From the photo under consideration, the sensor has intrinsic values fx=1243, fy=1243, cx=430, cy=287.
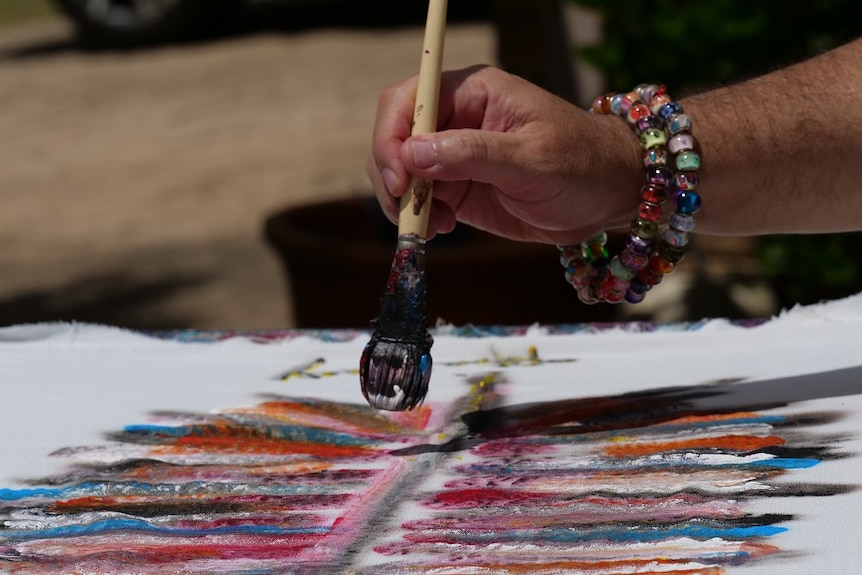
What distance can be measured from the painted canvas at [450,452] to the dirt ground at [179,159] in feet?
6.24

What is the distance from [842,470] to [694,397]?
264 mm

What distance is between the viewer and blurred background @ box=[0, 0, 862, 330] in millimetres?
2670

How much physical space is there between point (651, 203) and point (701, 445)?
0.26 m

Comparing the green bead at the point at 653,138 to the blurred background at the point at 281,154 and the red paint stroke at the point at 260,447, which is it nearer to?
the blurred background at the point at 281,154

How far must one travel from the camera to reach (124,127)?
21.8ft

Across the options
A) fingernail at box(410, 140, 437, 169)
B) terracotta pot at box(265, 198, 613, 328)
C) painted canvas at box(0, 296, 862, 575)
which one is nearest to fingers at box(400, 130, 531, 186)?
fingernail at box(410, 140, 437, 169)

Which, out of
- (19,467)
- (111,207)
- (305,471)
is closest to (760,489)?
(305,471)

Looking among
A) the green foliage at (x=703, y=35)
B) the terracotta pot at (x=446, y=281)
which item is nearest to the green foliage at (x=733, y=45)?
the green foliage at (x=703, y=35)

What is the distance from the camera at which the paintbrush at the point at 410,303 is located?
1191mm

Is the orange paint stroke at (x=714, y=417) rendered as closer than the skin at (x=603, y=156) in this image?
No

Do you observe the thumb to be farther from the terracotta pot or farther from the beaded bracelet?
the terracotta pot

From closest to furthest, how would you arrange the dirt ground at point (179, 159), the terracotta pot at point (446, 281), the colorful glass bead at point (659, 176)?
the colorful glass bead at point (659, 176), the terracotta pot at point (446, 281), the dirt ground at point (179, 159)

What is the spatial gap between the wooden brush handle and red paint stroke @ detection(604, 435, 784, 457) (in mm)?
298

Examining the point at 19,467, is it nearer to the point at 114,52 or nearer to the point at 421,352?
the point at 421,352
